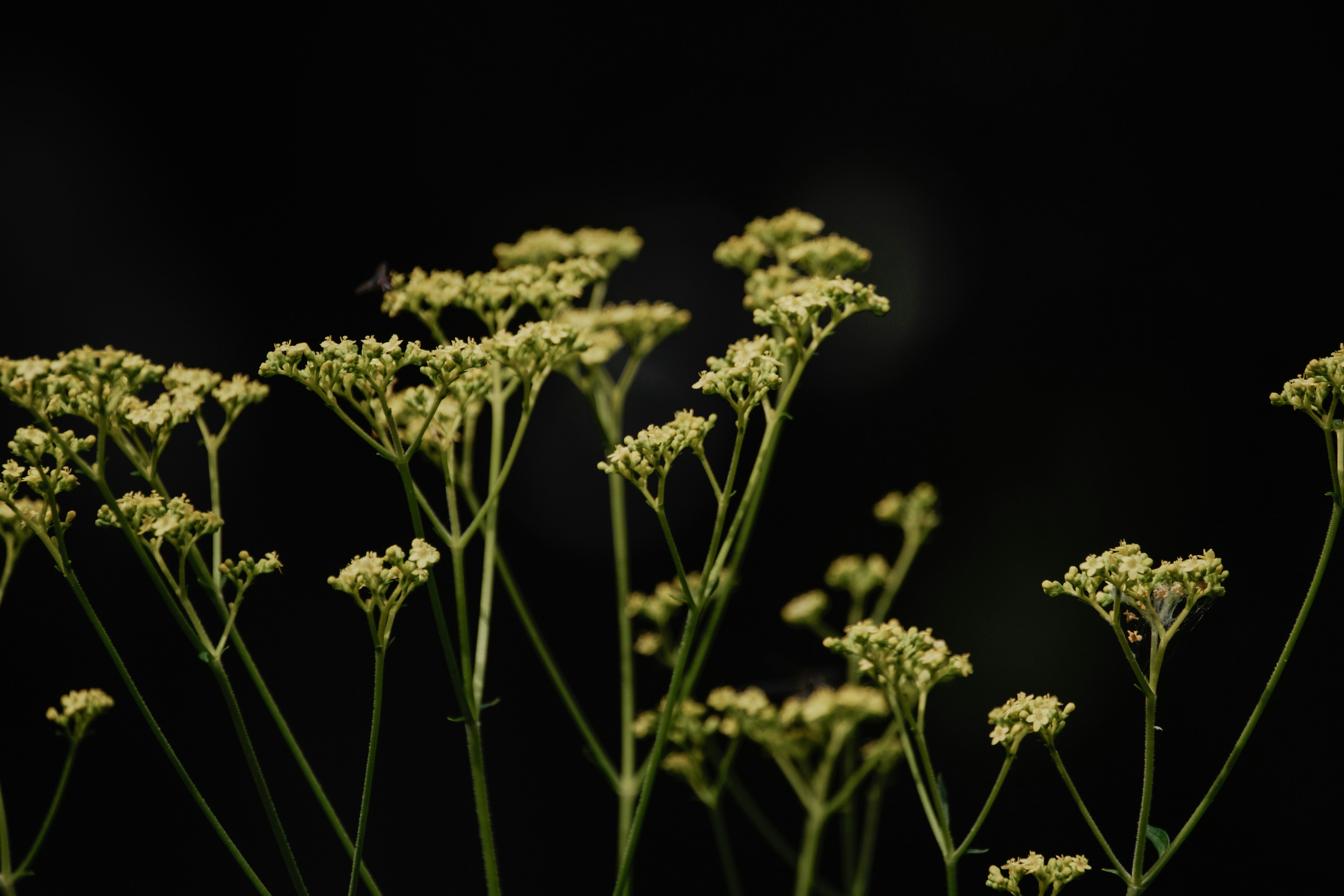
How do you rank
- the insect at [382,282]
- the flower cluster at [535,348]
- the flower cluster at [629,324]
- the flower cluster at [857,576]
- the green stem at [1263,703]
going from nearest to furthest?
the green stem at [1263,703], the flower cluster at [535,348], the insect at [382,282], the flower cluster at [629,324], the flower cluster at [857,576]

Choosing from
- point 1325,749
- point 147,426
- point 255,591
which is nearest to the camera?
point 147,426

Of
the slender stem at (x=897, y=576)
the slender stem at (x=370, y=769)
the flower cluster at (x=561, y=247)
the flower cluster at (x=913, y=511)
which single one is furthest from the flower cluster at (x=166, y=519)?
the flower cluster at (x=913, y=511)

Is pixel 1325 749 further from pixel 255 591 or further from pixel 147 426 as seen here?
pixel 255 591

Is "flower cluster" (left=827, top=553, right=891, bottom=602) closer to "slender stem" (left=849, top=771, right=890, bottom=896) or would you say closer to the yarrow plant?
the yarrow plant

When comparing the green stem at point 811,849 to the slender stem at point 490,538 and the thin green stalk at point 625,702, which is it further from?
the slender stem at point 490,538

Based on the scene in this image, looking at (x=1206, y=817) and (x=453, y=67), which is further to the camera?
(x=453, y=67)

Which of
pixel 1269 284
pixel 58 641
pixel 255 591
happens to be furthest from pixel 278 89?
pixel 1269 284

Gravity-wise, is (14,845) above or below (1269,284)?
below

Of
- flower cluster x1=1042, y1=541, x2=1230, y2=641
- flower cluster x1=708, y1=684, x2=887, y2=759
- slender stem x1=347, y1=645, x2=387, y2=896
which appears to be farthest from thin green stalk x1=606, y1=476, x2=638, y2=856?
flower cluster x1=1042, y1=541, x2=1230, y2=641
